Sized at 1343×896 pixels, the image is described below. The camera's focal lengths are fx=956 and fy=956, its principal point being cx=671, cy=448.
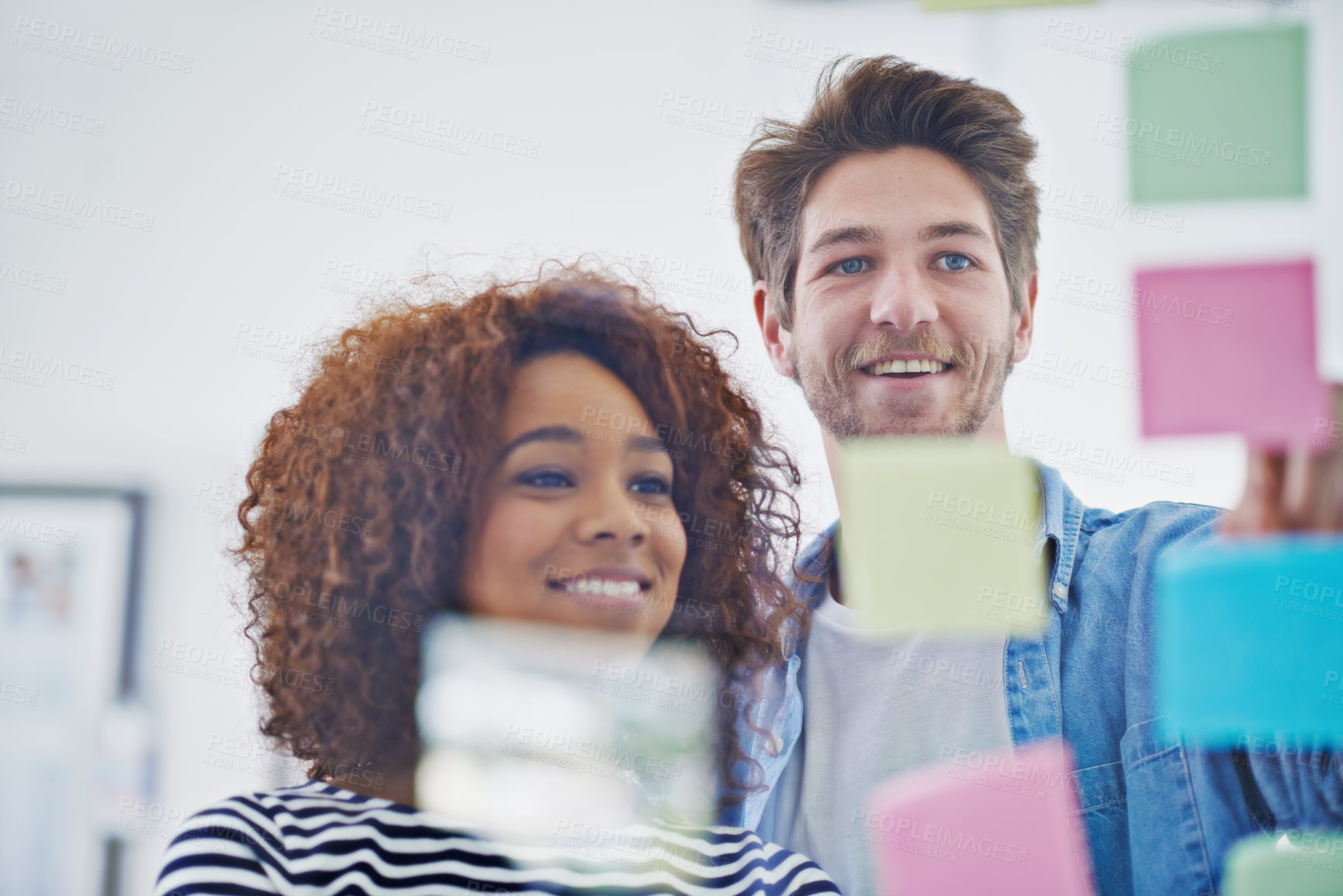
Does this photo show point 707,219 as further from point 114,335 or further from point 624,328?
point 114,335

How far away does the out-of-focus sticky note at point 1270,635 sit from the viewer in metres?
0.53

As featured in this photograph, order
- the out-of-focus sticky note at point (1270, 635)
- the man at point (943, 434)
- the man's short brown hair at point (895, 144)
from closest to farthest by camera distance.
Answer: the out-of-focus sticky note at point (1270, 635) < the man at point (943, 434) < the man's short brown hair at point (895, 144)

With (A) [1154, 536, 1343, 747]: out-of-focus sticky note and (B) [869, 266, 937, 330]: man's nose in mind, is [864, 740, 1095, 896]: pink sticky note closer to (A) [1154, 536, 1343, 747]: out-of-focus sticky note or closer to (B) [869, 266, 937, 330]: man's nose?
(A) [1154, 536, 1343, 747]: out-of-focus sticky note

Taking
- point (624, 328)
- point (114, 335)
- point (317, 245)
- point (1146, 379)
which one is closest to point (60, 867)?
point (114, 335)

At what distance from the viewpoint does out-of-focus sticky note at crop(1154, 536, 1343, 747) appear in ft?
1.74

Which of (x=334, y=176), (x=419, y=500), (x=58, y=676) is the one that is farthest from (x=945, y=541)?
(x=58, y=676)

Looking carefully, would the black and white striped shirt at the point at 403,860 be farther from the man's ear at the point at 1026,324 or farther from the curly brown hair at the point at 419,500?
the man's ear at the point at 1026,324

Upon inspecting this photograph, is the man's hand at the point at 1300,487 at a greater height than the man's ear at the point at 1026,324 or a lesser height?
lesser

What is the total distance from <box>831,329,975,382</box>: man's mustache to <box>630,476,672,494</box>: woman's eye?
0.53 feet

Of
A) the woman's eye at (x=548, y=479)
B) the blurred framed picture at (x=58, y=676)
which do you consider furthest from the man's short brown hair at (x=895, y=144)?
the blurred framed picture at (x=58, y=676)

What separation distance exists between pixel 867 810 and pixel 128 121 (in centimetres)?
89

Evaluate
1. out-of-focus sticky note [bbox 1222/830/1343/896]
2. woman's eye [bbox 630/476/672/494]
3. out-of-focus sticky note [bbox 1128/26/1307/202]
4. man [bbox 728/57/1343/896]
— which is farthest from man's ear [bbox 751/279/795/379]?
out-of-focus sticky note [bbox 1222/830/1343/896]

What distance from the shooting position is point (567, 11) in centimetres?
85

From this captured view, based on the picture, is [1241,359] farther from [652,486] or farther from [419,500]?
[419,500]
